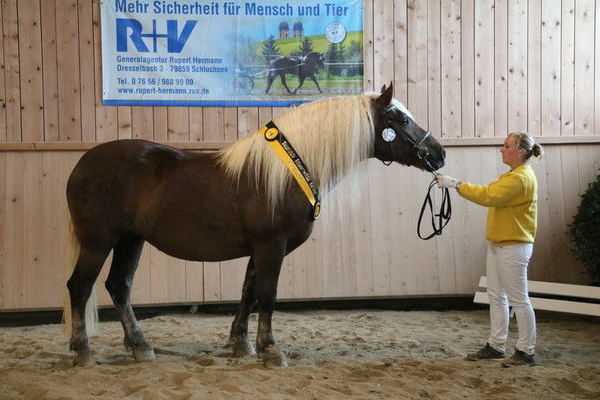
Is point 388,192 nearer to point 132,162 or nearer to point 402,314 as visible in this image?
point 402,314

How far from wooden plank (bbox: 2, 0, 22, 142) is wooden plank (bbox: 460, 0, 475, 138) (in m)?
3.91

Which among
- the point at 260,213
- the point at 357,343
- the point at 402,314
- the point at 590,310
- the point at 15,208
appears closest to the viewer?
the point at 260,213

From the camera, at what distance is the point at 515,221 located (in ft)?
10.9

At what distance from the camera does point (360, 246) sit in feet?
17.1

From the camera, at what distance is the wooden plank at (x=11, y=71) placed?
4754mm

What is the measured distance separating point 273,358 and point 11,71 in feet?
11.1

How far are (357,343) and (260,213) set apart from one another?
1.42 meters

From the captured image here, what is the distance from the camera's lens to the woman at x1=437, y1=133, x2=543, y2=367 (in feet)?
10.8

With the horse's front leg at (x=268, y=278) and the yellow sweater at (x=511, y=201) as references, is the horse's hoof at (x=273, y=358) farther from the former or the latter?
the yellow sweater at (x=511, y=201)

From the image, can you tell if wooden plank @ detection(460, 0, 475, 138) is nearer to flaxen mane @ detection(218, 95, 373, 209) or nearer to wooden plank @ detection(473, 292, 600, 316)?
wooden plank @ detection(473, 292, 600, 316)

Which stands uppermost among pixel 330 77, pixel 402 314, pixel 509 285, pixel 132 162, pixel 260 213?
pixel 330 77

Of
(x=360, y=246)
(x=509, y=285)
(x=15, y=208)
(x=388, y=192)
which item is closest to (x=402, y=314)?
(x=360, y=246)

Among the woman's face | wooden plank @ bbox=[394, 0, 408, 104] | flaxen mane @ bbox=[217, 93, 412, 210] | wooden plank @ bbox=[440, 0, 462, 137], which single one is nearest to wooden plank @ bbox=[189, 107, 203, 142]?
flaxen mane @ bbox=[217, 93, 412, 210]

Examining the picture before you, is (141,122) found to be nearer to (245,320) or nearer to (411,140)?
(245,320)
